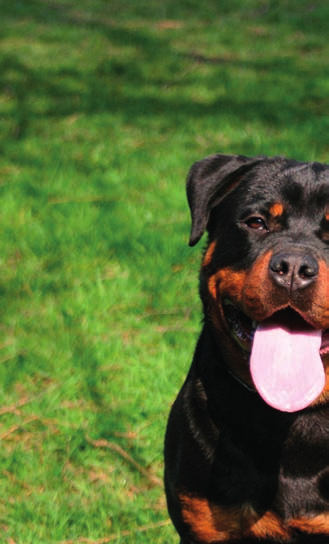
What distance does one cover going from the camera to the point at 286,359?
2.88m

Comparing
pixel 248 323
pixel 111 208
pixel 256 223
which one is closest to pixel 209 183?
pixel 256 223

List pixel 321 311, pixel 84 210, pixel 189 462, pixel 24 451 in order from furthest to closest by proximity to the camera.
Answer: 1. pixel 84 210
2. pixel 24 451
3. pixel 189 462
4. pixel 321 311

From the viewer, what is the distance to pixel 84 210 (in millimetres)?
6191

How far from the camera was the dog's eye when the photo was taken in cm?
313

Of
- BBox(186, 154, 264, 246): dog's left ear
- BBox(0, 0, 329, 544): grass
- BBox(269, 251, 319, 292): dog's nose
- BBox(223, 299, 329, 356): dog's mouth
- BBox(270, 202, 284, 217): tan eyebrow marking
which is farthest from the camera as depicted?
BBox(0, 0, 329, 544): grass

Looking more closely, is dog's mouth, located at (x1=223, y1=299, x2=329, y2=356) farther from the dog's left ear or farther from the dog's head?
the dog's left ear

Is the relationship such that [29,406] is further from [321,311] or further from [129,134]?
[129,134]

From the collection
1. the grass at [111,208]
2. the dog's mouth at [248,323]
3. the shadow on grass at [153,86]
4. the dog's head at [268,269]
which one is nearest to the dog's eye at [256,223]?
the dog's head at [268,269]

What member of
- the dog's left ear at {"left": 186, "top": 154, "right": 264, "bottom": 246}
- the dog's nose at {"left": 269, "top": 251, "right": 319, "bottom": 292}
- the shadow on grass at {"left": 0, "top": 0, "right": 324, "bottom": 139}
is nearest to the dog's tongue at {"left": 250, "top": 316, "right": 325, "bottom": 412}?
the dog's nose at {"left": 269, "top": 251, "right": 319, "bottom": 292}

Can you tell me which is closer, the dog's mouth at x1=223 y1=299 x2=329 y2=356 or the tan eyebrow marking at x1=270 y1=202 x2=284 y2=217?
the dog's mouth at x1=223 y1=299 x2=329 y2=356

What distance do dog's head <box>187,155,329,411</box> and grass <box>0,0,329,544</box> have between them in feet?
3.75

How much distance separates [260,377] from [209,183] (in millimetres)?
812

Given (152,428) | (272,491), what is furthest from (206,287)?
(152,428)

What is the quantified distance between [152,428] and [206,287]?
1.28 meters
